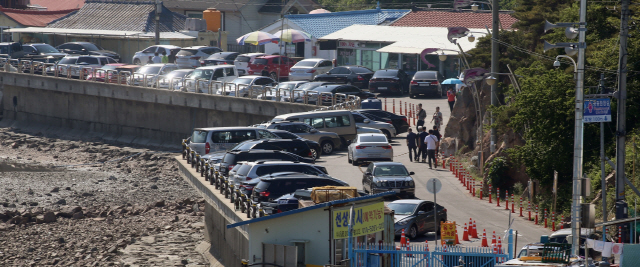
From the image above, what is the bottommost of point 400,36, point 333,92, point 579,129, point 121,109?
point 121,109

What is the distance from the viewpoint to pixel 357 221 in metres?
15.4

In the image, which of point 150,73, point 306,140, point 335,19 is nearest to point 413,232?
point 306,140

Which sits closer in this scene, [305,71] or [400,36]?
[305,71]

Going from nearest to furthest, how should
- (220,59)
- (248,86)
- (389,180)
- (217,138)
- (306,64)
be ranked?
(389,180) → (217,138) → (248,86) → (306,64) → (220,59)

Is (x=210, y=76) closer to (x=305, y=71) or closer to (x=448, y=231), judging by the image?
(x=305, y=71)

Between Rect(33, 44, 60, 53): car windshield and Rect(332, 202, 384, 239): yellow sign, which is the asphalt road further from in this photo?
Rect(33, 44, 60, 53): car windshield

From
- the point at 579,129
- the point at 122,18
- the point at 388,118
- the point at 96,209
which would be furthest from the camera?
the point at 122,18

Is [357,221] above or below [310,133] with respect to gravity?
above

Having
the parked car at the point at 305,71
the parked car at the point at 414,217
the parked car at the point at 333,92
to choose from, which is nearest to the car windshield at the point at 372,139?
the parked car at the point at 414,217

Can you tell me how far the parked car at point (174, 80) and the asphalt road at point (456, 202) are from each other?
50.3ft

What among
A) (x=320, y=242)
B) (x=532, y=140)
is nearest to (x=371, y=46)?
(x=532, y=140)

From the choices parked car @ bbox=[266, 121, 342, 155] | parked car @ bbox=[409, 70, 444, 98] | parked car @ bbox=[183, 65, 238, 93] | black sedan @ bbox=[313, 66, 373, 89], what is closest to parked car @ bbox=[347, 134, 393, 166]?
parked car @ bbox=[266, 121, 342, 155]

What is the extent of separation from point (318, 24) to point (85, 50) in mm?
17743

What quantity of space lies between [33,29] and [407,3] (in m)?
35.7
